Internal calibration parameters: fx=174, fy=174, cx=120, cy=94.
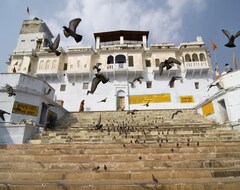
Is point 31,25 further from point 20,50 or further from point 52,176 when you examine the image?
point 52,176

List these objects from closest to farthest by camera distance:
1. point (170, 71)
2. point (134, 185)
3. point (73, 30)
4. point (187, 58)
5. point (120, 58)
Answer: point (134, 185) → point (73, 30) → point (170, 71) → point (187, 58) → point (120, 58)

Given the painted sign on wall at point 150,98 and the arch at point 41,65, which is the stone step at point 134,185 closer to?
the painted sign on wall at point 150,98

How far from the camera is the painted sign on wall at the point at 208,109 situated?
14079 mm

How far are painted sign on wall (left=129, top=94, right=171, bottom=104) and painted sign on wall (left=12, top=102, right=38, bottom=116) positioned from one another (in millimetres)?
14955

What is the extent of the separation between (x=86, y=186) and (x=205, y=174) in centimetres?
302

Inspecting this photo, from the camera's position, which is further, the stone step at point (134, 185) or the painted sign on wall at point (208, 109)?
the painted sign on wall at point (208, 109)

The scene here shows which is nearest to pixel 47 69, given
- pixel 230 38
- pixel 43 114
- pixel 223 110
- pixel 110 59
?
pixel 110 59


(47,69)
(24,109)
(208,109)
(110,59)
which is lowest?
(24,109)

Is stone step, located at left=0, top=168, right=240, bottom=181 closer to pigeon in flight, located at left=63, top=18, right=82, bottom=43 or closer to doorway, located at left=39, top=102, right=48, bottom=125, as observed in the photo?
pigeon in flight, located at left=63, top=18, right=82, bottom=43

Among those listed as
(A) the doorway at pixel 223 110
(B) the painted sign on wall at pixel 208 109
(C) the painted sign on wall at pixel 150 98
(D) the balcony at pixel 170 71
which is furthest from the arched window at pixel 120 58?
(A) the doorway at pixel 223 110

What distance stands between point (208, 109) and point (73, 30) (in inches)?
503

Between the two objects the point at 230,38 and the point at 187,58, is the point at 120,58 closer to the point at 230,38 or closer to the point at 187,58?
the point at 187,58

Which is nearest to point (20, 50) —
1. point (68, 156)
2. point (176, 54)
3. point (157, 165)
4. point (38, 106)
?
point (38, 106)

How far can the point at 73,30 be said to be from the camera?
21.3ft
